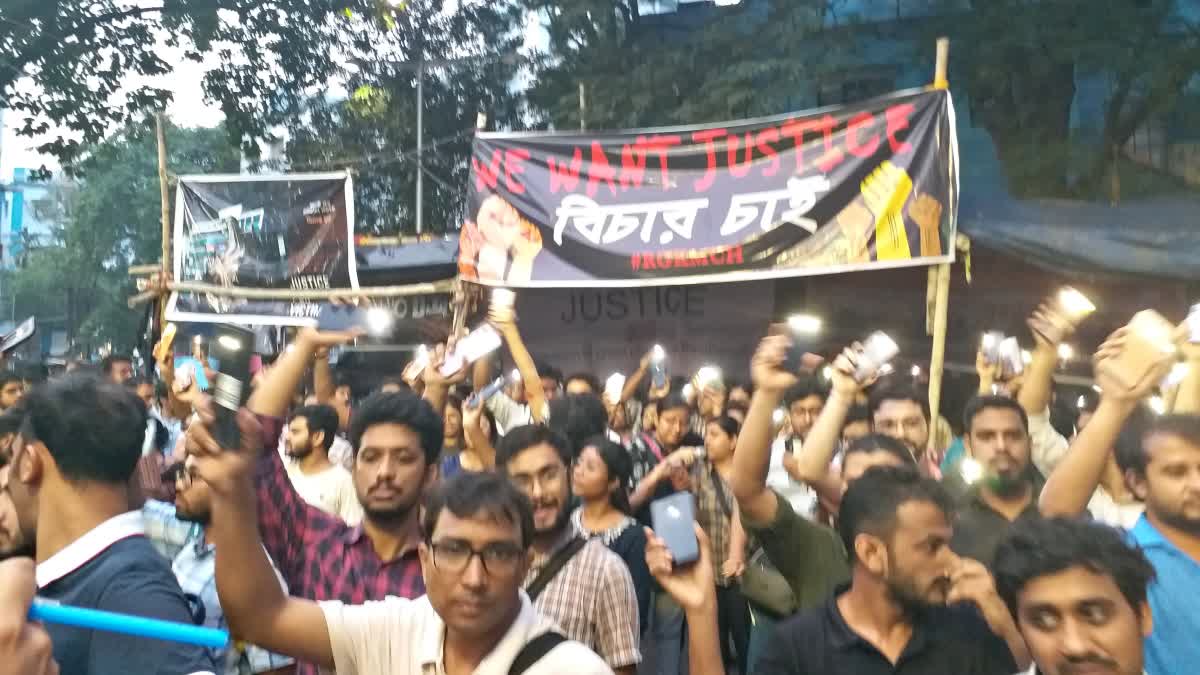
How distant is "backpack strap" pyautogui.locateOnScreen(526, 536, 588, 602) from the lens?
2.80 meters

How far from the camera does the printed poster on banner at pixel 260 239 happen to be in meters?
8.38

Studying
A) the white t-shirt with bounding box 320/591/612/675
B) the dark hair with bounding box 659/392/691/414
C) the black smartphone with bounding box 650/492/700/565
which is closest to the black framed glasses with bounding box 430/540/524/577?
the white t-shirt with bounding box 320/591/612/675

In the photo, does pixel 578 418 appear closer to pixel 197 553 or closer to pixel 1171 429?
pixel 197 553

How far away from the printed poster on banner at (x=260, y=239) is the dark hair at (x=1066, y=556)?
6.88m

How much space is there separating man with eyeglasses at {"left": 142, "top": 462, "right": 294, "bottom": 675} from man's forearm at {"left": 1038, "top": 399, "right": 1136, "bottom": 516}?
208 cm

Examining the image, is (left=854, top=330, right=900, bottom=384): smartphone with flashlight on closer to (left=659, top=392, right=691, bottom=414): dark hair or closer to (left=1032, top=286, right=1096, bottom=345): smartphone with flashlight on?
(left=1032, top=286, right=1096, bottom=345): smartphone with flashlight on

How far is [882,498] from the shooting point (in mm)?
2295

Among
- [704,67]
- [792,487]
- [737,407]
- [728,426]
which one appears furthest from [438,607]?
[704,67]

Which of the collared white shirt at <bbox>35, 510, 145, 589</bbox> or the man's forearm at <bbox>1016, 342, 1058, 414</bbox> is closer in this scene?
the collared white shirt at <bbox>35, 510, 145, 589</bbox>

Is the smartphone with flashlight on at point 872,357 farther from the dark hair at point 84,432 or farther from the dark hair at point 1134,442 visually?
the dark hair at point 84,432

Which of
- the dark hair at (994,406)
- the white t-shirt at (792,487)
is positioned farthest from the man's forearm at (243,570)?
the white t-shirt at (792,487)

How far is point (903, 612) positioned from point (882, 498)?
25 centimetres

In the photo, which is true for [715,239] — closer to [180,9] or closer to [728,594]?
[728,594]

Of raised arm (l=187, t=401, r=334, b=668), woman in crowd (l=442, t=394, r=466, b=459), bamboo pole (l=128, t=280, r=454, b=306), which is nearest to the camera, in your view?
raised arm (l=187, t=401, r=334, b=668)
